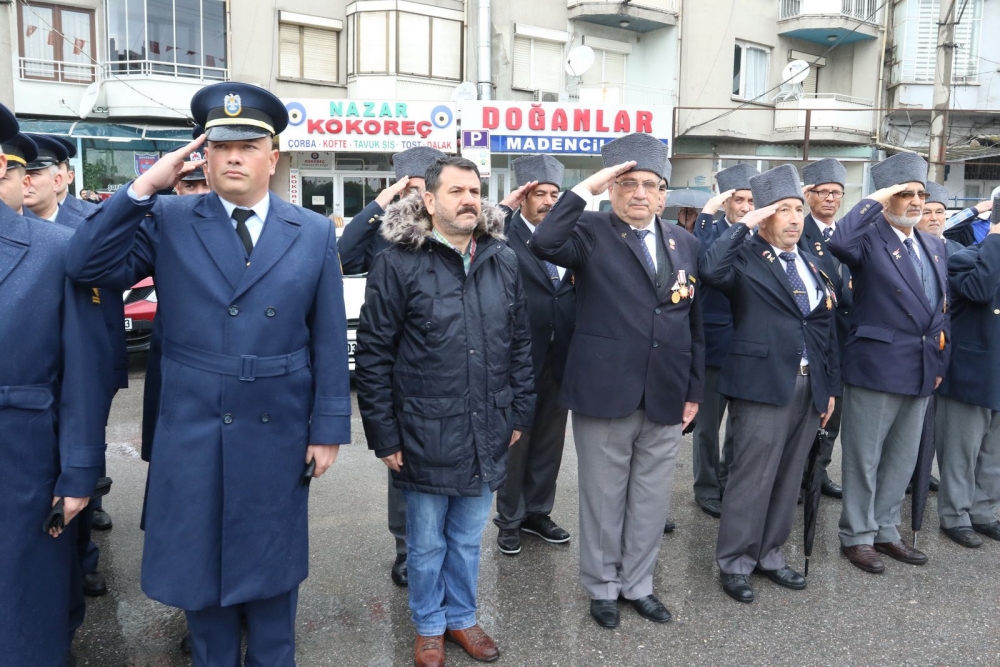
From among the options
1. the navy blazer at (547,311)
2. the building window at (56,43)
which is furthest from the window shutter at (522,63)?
the navy blazer at (547,311)

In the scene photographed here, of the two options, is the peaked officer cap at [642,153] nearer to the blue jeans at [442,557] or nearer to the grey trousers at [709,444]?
the blue jeans at [442,557]

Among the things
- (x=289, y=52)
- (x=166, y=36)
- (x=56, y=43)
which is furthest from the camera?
(x=289, y=52)

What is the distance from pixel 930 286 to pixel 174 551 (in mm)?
4113

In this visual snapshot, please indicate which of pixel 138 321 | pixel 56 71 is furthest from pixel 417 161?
pixel 56 71

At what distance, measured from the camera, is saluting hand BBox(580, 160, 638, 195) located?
12.0 ft

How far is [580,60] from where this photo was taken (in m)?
21.5

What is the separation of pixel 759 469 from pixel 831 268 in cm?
118

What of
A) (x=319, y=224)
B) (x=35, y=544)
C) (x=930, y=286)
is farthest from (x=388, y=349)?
(x=930, y=286)

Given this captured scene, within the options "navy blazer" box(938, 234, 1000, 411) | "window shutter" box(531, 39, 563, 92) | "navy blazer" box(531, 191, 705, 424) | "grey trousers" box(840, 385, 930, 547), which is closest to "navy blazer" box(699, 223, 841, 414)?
"navy blazer" box(531, 191, 705, 424)

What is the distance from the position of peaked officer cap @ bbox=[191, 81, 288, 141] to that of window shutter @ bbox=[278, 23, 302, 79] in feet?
62.5

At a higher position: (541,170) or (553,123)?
(553,123)

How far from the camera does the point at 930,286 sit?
4.68 meters

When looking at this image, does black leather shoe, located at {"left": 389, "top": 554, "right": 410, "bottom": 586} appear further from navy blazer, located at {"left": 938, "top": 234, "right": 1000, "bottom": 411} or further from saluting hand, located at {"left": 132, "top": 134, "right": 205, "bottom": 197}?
navy blazer, located at {"left": 938, "top": 234, "right": 1000, "bottom": 411}

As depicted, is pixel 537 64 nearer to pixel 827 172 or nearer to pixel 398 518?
pixel 827 172
